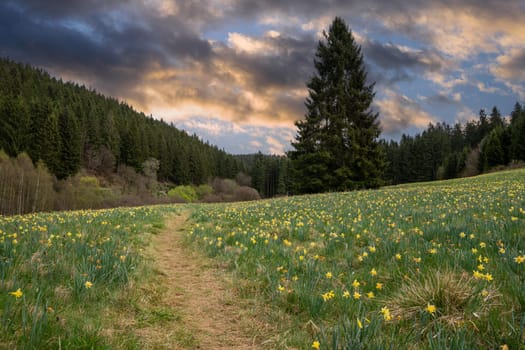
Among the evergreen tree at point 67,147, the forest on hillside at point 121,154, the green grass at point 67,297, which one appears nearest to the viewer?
the green grass at point 67,297

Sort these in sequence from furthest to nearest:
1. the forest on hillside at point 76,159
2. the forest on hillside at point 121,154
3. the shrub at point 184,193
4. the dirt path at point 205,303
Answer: the shrub at point 184,193 < the forest on hillside at point 121,154 < the forest on hillside at point 76,159 < the dirt path at point 205,303

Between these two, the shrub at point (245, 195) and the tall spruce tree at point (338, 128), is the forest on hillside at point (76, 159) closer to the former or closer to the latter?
the shrub at point (245, 195)

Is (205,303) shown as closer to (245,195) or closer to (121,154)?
(245,195)

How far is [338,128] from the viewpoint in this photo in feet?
107

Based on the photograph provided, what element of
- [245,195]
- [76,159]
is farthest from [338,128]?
[76,159]

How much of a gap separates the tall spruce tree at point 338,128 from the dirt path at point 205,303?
87.6 feet

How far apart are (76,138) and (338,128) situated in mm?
68081

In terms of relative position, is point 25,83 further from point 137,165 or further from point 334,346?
point 334,346

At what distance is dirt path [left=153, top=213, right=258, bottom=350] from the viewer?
10.7 ft

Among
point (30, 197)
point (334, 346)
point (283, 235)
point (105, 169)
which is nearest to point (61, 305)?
point (334, 346)

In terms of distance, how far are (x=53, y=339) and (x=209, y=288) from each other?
9.17ft

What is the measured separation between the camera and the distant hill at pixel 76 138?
65438 mm

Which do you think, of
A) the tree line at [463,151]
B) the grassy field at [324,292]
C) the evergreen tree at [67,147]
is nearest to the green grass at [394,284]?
the grassy field at [324,292]

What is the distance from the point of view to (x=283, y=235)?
7691 millimetres
